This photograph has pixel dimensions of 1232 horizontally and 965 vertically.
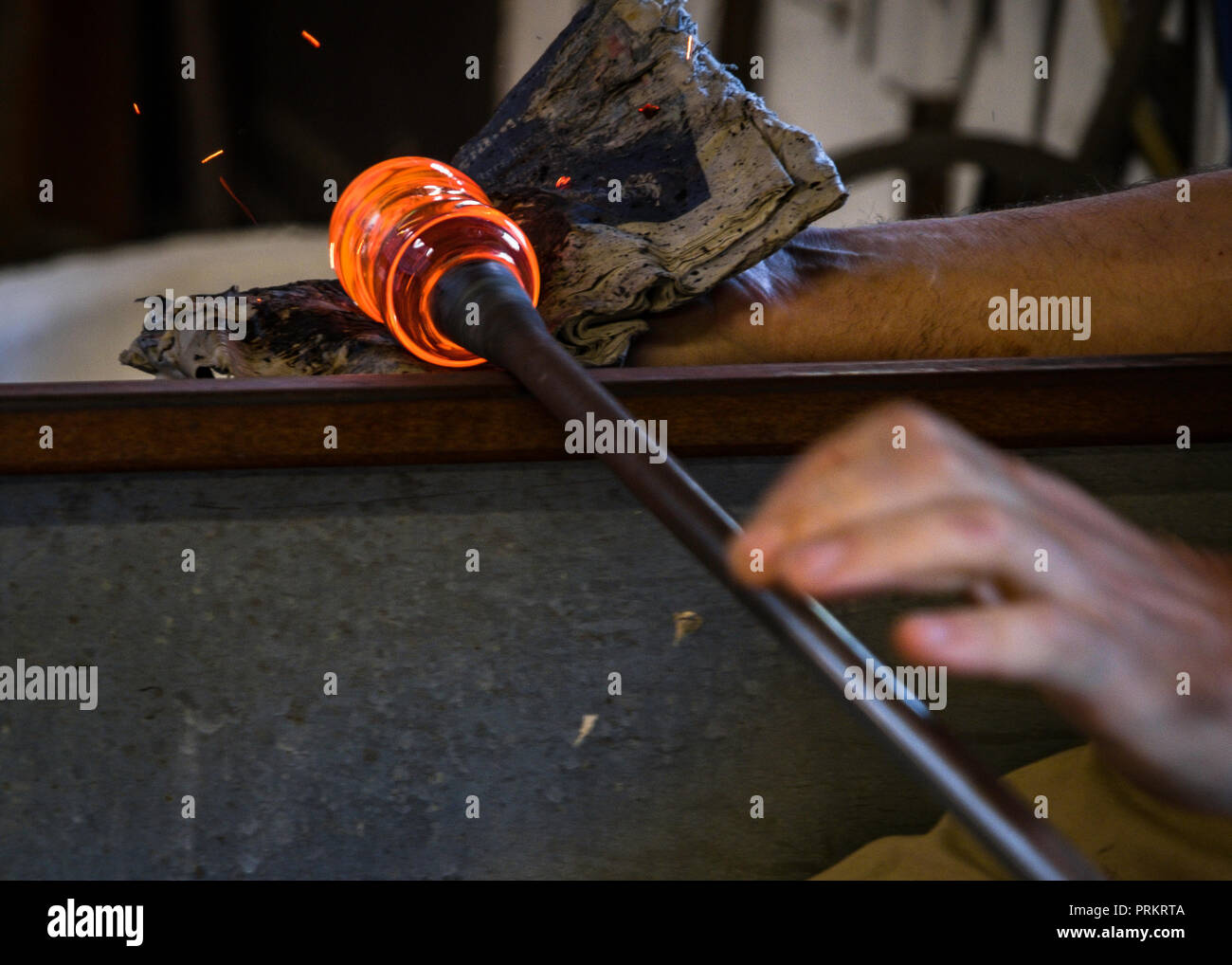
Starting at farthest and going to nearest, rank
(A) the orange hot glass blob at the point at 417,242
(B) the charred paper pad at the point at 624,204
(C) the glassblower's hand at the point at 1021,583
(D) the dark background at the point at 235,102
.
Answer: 1. (D) the dark background at the point at 235,102
2. (B) the charred paper pad at the point at 624,204
3. (A) the orange hot glass blob at the point at 417,242
4. (C) the glassblower's hand at the point at 1021,583

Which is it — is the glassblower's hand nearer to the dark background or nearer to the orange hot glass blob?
the orange hot glass blob

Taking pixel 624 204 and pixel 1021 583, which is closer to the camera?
pixel 1021 583

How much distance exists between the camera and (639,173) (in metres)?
0.77

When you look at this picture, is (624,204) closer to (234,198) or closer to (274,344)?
(274,344)

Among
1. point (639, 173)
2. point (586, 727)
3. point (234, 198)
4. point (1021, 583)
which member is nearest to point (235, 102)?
point (234, 198)

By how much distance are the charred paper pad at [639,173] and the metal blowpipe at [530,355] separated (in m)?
0.08

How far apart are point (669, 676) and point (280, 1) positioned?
2.02m

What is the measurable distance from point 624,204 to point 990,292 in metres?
0.27

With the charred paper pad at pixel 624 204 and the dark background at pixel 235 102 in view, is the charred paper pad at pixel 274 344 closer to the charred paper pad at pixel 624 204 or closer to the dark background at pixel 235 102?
the charred paper pad at pixel 624 204

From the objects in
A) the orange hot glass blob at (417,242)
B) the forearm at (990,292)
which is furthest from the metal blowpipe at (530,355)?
the forearm at (990,292)

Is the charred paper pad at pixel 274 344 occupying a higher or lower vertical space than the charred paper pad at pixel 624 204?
lower

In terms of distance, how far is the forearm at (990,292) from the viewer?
0.72m

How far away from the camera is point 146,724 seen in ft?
1.84

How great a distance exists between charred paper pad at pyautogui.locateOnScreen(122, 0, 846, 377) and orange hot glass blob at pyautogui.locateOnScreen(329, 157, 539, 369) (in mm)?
35
